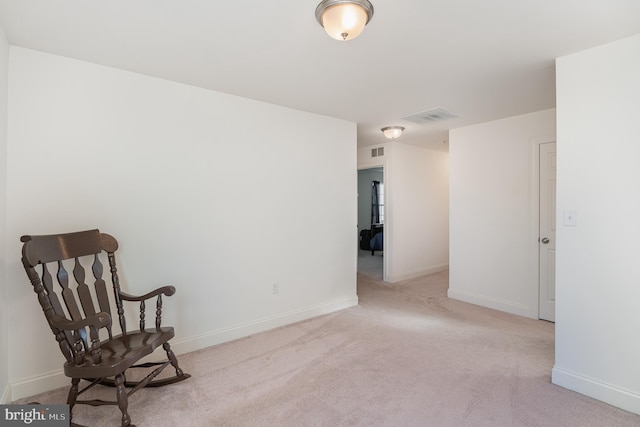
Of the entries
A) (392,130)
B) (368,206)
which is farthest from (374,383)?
(368,206)

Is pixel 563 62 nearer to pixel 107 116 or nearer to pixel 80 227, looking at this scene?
pixel 107 116

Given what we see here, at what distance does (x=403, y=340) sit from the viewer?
302 centimetres

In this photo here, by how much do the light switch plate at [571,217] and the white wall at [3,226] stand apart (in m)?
3.80

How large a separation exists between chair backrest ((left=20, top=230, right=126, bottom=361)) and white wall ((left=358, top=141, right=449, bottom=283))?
390cm

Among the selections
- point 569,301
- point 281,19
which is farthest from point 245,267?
point 569,301

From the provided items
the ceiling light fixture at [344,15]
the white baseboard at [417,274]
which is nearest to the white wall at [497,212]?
the white baseboard at [417,274]

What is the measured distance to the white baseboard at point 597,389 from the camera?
2.00 m

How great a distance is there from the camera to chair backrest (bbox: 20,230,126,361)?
1.83m

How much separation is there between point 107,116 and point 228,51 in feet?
3.58

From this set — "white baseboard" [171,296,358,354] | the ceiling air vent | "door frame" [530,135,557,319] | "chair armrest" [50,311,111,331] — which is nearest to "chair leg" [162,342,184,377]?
"white baseboard" [171,296,358,354]

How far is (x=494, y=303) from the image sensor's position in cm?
402

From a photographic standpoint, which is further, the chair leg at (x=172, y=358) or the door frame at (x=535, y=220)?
the door frame at (x=535, y=220)

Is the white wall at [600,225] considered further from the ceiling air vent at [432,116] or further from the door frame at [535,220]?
the door frame at [535,220]

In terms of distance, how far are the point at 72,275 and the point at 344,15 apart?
257 cm
